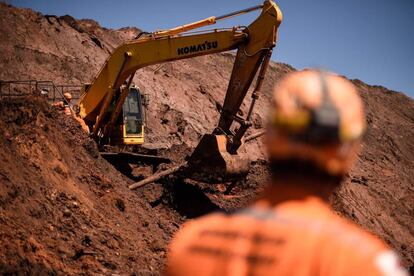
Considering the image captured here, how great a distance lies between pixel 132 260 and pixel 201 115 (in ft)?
60.0

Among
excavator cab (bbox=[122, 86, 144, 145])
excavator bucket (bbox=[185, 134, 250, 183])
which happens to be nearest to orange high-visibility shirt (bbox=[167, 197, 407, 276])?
excavator bucket (bbox=[185, 134, 250, 183])

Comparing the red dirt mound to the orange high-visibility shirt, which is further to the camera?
the red dirt mound

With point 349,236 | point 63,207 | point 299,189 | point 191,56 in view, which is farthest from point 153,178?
point 349,236

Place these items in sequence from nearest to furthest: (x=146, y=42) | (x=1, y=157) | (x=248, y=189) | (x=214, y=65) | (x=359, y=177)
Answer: (x=1, y=157), (x=146, y=42), (x=248, y=189), (x=359, y=177), (x=214, y=65)

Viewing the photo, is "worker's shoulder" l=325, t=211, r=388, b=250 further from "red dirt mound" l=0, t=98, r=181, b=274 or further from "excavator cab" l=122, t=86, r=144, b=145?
"excavator cab" l=122, t=86, r=144, b=145

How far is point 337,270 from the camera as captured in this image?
4.73ft

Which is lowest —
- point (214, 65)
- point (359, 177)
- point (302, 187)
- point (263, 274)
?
point (263, 274)

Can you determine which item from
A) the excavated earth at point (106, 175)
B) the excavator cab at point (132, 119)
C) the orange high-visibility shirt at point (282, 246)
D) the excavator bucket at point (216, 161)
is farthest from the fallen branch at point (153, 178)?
the orange high-visibility shirt at point (282, 246)

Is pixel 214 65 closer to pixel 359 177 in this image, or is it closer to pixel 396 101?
pixel 359 177

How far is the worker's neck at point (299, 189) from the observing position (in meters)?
1.59

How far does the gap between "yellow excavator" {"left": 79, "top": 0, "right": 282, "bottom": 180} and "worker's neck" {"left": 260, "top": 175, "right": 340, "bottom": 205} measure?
13.3m

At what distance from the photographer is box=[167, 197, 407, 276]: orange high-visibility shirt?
1.45 meters

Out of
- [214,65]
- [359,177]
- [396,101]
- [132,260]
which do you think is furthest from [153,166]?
[396,101]

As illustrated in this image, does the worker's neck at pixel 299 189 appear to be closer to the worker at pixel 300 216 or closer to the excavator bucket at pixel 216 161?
the worker at pixel 300 216
